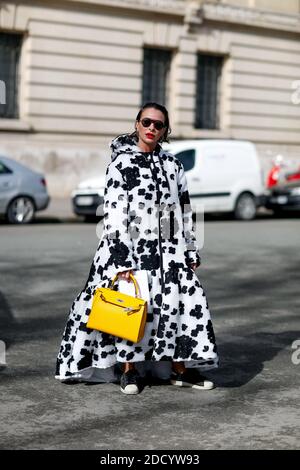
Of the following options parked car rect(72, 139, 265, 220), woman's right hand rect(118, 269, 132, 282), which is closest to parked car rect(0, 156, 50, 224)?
parked car rect(72, 139, 265, 220)

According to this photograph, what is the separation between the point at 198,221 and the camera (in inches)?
817

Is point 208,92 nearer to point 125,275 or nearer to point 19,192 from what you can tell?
point 19,192

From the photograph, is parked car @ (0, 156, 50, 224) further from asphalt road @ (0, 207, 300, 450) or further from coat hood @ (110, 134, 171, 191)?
coat hood @ (110, 134, 171, 191)

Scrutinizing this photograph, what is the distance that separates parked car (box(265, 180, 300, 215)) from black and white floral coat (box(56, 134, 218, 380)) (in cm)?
1759

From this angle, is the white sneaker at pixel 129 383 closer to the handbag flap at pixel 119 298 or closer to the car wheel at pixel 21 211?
the handbag flap at pixel 119 298

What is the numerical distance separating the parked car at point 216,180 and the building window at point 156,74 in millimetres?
7503

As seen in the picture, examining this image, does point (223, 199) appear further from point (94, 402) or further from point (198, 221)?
point (94, 402)

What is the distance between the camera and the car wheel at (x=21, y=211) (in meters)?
19.0

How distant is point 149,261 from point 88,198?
14.3 metres

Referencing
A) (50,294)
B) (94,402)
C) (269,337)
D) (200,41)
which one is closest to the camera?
(94,402)

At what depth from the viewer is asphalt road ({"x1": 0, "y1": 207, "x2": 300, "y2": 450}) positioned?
5.12 metres

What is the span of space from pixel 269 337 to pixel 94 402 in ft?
Answer: 8.49

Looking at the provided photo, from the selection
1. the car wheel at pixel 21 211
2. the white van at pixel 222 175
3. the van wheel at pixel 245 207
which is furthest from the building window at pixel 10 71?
the car wheel at pixel 21 211
